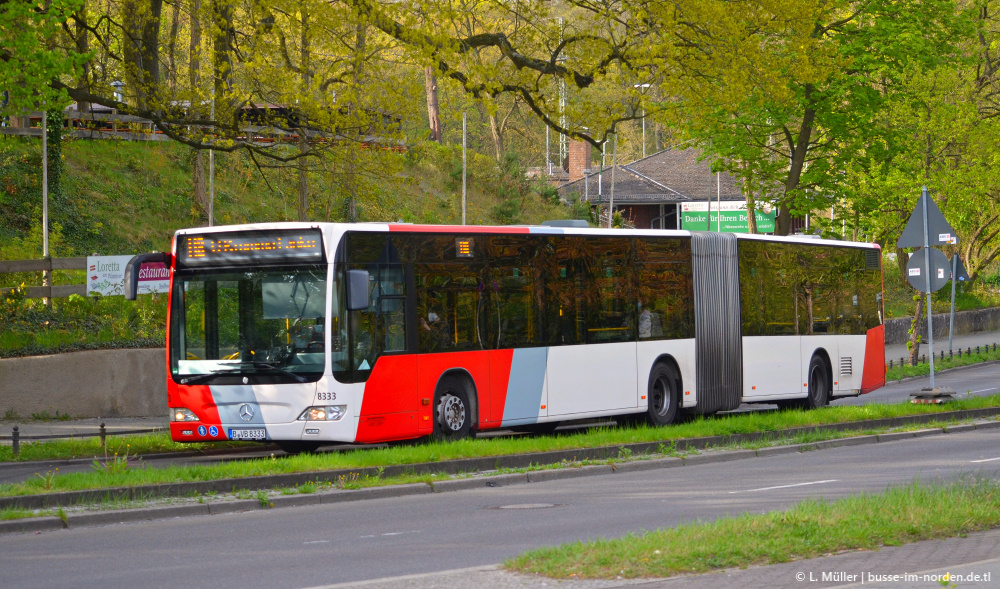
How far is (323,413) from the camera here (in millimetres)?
15625

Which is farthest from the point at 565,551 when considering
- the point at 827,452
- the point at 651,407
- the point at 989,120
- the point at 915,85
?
the point at 989,120

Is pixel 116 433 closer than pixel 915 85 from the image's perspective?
Yes

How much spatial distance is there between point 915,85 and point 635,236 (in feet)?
67.2

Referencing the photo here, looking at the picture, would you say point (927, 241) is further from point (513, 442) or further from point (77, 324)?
point (77, 324)

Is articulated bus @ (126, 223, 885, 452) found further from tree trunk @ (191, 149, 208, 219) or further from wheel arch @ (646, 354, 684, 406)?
tree trunk @ (191, 149, 208, 219)

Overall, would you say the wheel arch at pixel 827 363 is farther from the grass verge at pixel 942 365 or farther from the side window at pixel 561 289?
the grass verge at pixel 942 365

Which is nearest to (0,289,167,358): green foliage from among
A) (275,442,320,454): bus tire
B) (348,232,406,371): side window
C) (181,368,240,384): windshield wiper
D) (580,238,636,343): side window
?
(275,442,320,454): bus tire

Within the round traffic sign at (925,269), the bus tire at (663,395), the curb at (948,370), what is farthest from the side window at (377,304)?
the curb at (948,370)

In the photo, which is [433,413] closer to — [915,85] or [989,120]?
[915,85]

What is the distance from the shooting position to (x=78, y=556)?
949 cm

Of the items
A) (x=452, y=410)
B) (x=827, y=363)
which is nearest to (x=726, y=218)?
(x=827, y=363)

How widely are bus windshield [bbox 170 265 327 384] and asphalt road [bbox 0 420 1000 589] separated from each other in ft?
11.1

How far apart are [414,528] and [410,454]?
3985 mm

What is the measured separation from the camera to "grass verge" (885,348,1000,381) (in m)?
36.0
